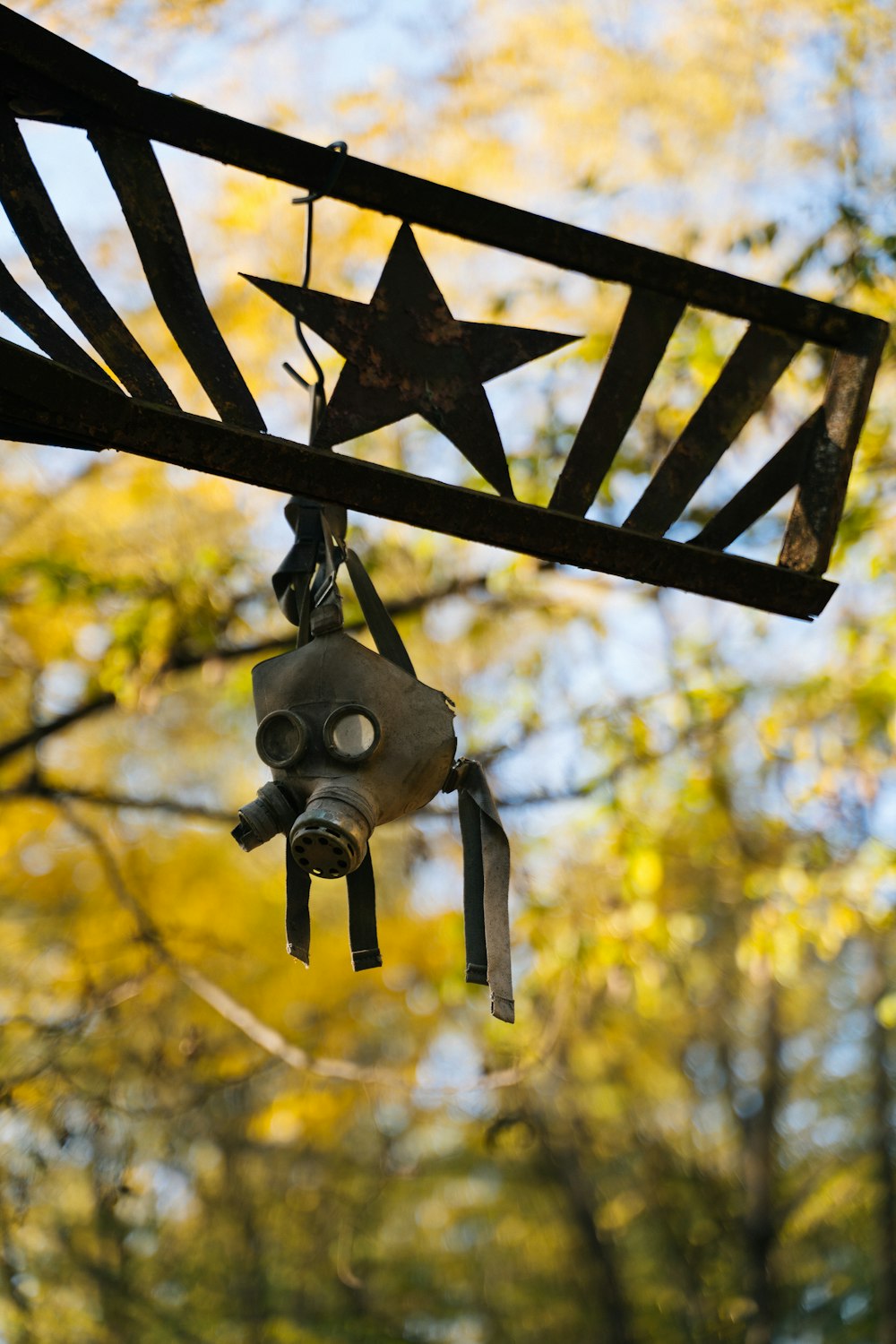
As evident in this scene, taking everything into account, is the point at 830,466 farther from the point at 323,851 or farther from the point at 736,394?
the point at 323,851

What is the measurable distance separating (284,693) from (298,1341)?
8.55 metres

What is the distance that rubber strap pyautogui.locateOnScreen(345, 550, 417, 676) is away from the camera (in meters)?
1.55

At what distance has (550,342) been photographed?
148cm

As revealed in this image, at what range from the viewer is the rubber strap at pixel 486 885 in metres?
1.44

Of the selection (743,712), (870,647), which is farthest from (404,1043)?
(870,647)

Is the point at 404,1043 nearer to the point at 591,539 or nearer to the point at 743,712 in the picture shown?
the point at 743,712

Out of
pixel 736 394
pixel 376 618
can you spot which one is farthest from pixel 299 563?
pixel 736 394

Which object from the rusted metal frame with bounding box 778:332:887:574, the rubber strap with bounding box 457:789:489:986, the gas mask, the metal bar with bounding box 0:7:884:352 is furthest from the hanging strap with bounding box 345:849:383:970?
the metal bar with bounding box 0:7:884:352

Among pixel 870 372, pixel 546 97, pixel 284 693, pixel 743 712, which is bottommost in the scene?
pixel 284 693

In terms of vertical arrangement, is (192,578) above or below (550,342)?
above

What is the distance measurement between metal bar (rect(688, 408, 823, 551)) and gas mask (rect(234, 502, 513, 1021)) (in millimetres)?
387

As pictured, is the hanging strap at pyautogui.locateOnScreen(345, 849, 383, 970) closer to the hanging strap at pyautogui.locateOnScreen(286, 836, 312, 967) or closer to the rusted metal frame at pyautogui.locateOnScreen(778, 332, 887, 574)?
the hanging strap at pyautogui.locateOnScreen(286, 836, 312, 967)

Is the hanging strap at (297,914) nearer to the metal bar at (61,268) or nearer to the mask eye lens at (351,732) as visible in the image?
the mask eye lens at (351,732)

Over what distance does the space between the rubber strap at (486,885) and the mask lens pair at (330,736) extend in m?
0.19
